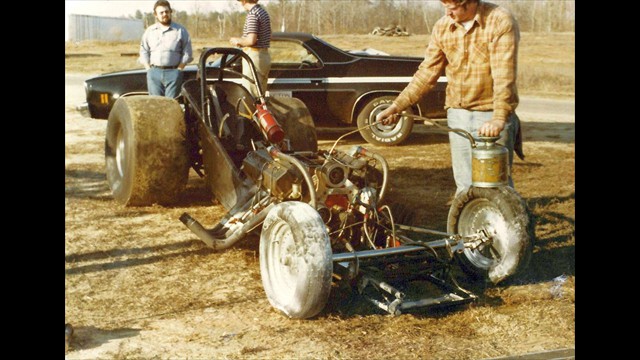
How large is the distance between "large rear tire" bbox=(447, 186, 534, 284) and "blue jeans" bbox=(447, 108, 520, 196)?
0.22 metres

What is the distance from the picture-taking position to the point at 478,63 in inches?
199

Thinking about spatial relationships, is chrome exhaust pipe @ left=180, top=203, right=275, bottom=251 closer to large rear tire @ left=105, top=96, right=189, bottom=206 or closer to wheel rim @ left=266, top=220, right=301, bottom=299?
wheel rim @ left=266, top=220, right=301, bottom=299

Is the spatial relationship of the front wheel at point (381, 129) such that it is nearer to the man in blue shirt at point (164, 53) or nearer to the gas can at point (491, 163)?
the man in blue shirt at point (164, 53)

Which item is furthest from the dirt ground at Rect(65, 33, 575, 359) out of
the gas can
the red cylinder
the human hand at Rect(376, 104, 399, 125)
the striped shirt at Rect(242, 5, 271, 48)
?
the striped shirt at Rect(242, 5, 271, 48)

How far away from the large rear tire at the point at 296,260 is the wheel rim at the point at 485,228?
46.0 inches

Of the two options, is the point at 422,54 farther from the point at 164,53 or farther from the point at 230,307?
the point at 230,307

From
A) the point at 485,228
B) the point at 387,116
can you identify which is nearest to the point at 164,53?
the point at 387,116

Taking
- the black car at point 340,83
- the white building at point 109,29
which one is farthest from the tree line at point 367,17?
the black car at point 340,83

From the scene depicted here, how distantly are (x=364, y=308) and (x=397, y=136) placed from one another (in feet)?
21.3

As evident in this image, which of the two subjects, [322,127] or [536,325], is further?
[322,127]

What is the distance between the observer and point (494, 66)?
4.90m
